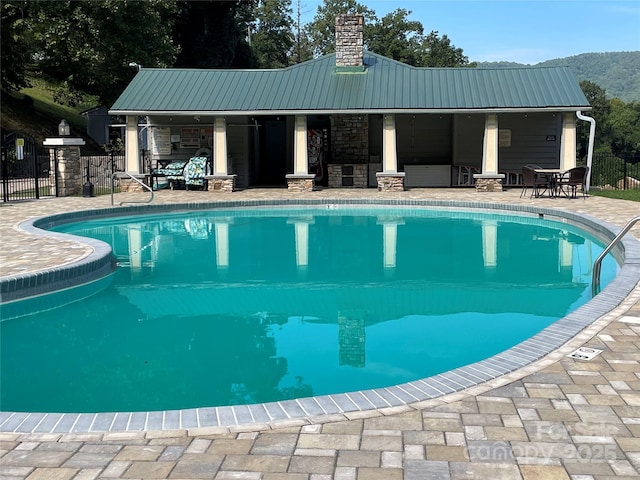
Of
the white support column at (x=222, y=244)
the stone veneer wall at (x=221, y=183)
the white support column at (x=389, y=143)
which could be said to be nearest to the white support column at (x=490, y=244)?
the white support column at (x=222, y=244)

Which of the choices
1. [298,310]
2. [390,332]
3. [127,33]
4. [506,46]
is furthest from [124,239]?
[506,46]

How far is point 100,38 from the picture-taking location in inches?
1104

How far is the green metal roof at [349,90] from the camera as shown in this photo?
62.8ft

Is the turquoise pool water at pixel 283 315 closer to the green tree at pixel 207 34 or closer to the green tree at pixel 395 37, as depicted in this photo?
the green tree at pixel 207 34

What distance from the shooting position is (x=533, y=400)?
3.79 meters

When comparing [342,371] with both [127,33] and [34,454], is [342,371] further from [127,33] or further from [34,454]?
[127,33]

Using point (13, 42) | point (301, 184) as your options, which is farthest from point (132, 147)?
point (13, 42)

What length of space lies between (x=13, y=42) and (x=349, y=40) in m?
16.0

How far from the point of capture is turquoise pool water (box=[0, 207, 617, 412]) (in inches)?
201

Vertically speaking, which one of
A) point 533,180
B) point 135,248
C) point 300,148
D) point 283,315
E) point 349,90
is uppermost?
point 349,90

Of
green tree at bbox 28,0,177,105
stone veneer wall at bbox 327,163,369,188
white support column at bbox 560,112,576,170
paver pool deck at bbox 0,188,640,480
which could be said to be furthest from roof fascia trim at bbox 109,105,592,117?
paver pool deck at bbox 0,188,640,480

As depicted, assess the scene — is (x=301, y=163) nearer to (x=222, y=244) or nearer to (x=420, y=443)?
(x=222, y=244)

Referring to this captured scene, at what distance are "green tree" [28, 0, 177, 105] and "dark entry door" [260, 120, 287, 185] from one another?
918 centimetres

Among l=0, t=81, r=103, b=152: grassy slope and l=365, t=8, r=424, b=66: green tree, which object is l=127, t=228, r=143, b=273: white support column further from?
l=365, t=8, r=424, b=66: green tree
